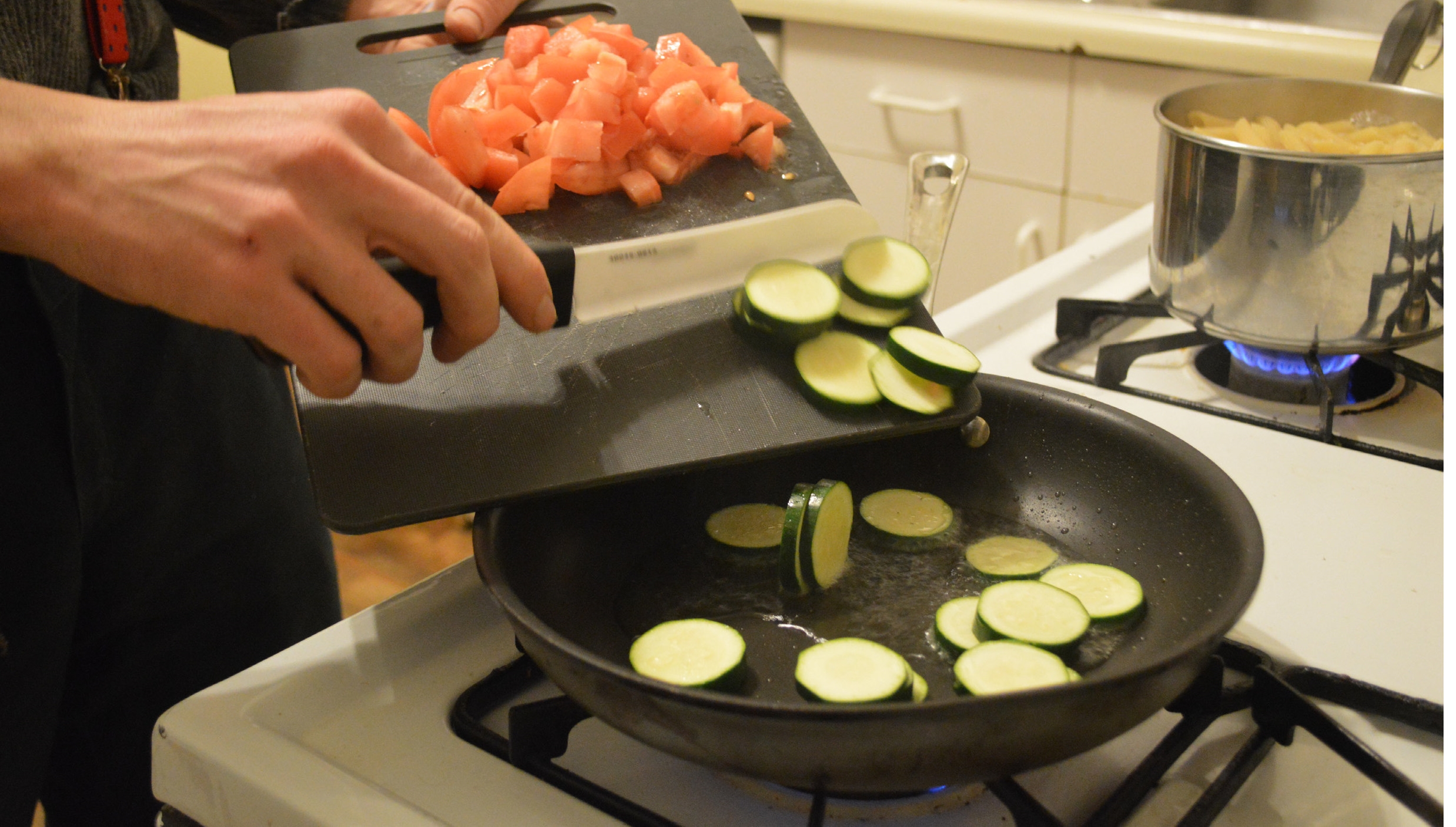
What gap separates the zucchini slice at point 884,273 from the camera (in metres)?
0.81

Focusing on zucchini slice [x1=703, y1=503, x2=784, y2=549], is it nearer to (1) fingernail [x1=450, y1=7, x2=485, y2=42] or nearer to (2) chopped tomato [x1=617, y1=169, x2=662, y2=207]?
(2) chopped tomato [x1=617, y1=169, x2=662, y2=207]

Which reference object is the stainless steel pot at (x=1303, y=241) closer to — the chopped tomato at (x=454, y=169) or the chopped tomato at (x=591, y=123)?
the chopped tomato at (x=591, y=123)

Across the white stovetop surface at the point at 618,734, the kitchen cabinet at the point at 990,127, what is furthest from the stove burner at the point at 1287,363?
the kitchen cabinet at the point at 990,127

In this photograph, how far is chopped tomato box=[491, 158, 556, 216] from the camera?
871 mm

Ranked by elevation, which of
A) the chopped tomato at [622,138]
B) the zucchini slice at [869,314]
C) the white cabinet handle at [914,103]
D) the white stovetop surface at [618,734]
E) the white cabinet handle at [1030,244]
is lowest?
the white cabinet handle at [1030,244]

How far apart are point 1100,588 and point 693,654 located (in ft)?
0.82

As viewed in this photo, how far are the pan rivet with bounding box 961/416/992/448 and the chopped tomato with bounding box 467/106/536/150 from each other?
43 cm

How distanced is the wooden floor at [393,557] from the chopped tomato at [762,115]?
140cm

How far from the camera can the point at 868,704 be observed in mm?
478

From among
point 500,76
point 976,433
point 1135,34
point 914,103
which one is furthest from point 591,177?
point 914,103

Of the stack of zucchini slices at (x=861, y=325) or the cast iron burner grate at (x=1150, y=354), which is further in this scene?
the cast iron burner grate at (x=1150, y=354)

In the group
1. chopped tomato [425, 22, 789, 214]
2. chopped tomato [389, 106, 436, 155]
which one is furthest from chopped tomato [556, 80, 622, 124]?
chopped tomato [389, 106, 436, 155]

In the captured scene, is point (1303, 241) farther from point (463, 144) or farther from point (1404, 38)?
point (463, 144)

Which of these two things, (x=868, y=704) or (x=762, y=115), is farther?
(x=762, y=115)
